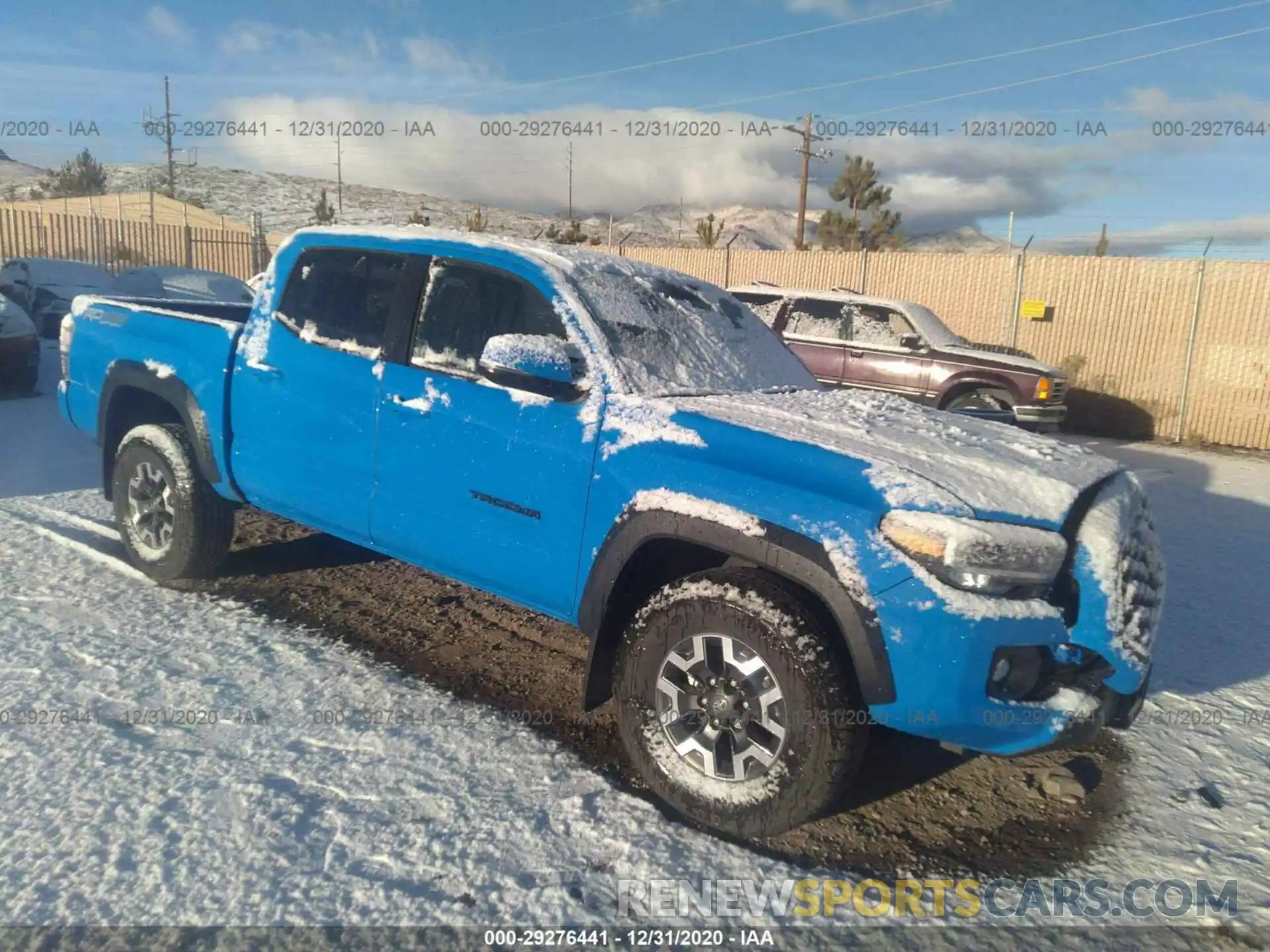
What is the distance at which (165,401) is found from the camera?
Result: 16.8 feet

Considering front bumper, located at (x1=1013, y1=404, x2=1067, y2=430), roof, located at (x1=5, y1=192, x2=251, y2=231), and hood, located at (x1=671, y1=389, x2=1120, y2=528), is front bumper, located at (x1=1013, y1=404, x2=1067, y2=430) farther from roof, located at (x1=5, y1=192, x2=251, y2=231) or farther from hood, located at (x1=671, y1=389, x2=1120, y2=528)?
roof, located at (x1=5, y1=192, x2=251, y2=231)

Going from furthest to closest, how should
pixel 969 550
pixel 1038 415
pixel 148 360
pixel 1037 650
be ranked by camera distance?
pixel 1038 415
pixel 148 360
pixel 1037 650
pixel 969 550

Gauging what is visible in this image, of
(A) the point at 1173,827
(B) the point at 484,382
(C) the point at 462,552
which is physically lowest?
(A) the point at 1173,827

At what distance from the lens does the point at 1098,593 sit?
290 centimetres

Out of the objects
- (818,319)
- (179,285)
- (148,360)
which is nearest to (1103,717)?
(148,360)

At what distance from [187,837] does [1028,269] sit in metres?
15.8

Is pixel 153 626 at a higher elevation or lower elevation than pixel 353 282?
lower

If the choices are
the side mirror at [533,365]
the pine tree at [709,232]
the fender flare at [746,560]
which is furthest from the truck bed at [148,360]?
the pine tree at [709,232]

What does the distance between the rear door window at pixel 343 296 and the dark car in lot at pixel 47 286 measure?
478 inches

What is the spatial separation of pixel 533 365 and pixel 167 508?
8.97ft

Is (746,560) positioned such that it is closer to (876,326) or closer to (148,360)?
(148,360)

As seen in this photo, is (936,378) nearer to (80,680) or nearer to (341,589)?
(341,589)

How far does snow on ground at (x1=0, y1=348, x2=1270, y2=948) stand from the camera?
2639mm

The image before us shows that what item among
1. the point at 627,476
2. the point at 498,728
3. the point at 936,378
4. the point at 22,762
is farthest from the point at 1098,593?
the point at 936,378
